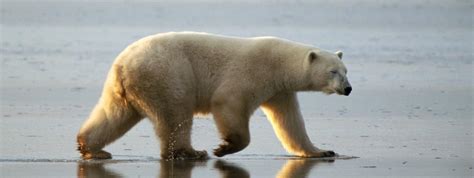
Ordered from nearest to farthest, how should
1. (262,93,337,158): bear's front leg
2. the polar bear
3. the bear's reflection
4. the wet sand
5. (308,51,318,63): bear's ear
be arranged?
the bear's reflection < the wet sand < the polar bear < (308,51,318,63): bear's ear < (262,93,337,158): bear's front leg

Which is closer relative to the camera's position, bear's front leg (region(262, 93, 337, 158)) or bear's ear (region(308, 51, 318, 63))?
bear's ear (region(308, 51, 318, 63))

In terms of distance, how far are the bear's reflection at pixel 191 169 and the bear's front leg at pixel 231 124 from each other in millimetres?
143

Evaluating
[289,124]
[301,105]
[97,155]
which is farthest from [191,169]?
[301,105]

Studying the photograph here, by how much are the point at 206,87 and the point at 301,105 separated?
3852mm

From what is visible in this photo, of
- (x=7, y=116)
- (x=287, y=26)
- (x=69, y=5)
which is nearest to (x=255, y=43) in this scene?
(x=7, y=116)

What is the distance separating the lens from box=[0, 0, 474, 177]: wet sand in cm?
849

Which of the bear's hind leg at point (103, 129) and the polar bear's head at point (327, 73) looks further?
the polar bear's head at point (327, 73)

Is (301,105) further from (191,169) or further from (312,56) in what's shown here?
(191,169)

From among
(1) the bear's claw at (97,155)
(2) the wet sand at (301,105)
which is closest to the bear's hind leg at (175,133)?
(2) the wet sand at (301,105)

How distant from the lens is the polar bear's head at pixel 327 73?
9.27 metres

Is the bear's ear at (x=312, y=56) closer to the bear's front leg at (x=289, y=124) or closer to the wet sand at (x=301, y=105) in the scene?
the bear's front leg at (x=289, y=124)

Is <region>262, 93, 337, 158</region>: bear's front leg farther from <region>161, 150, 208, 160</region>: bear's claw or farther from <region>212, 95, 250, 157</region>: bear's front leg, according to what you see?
<region>161, 150, 208, 160</region>: bear's claw

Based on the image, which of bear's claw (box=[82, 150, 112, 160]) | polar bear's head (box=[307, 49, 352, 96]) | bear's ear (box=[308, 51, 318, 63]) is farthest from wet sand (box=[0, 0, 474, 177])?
bear's ear (box=[308, 51, 318, 63])

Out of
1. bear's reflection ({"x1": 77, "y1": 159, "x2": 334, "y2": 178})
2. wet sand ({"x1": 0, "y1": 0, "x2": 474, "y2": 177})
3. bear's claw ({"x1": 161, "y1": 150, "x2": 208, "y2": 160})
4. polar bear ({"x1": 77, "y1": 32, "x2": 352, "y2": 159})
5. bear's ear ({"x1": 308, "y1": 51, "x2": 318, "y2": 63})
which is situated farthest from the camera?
bear's ear ({"x1": 308, "y1": 51, "x2": 318, "y2": 63})
